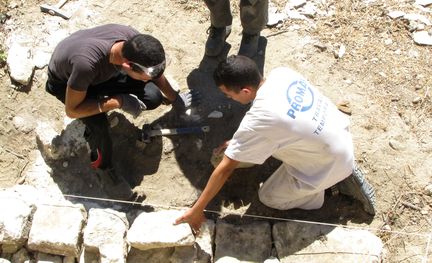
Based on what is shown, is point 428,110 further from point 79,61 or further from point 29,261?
point 29,261

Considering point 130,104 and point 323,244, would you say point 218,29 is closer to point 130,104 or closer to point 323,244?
point 130,104

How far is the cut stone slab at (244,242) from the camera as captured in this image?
3806 millimetres

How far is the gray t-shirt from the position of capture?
3.66 m

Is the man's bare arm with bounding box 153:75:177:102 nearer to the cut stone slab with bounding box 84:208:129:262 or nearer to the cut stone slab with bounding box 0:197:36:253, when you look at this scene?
the cut stone slab with bounding box 84:208:129:262

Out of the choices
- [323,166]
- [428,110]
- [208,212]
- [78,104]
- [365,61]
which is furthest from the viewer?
[365,61]

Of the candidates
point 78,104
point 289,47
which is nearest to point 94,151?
point 78,104

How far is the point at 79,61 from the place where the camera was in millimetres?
3643

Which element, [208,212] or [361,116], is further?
[361,116]

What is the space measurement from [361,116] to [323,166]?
105cm

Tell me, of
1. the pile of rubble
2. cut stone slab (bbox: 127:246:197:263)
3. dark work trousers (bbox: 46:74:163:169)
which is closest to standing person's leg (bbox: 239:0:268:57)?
dark work trousers (bbox: 46:74:163:169)

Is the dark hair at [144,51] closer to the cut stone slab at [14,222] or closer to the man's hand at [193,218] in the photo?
the man's hand at [193,218]

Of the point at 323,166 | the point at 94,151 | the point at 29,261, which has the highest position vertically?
the point at 323,166

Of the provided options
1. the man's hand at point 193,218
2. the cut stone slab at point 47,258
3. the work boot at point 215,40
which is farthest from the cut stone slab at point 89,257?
the work boot at point 215,40

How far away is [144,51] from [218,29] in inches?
60.4
